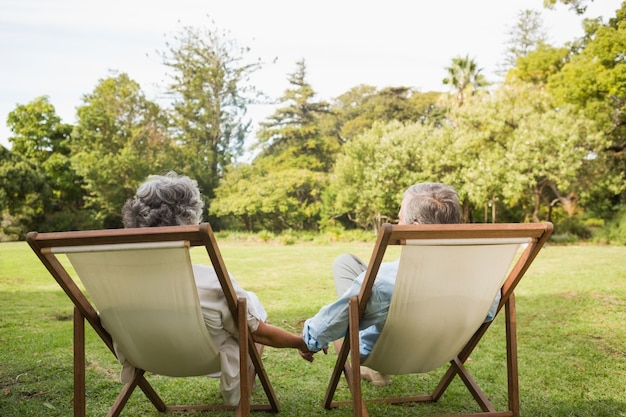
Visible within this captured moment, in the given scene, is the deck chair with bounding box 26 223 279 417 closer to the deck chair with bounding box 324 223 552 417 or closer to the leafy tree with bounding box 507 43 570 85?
the deck chair with bounding box 324 223 552 417

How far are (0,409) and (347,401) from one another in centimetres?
147

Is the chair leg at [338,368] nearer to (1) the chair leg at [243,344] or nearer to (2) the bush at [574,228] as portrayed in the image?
(1) the chair leg at [243,344]

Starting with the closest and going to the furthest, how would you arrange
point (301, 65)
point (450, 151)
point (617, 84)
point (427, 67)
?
point (617, 84)
point (450, 151)
point (301, 65)
point (427, 67)

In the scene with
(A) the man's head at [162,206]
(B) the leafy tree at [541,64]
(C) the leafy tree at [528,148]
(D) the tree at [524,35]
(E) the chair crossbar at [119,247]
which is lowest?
(E) the chair crossbar at [119,247]

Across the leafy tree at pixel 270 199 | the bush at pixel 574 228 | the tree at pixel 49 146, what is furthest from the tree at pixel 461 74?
the tree at pixel 49 146

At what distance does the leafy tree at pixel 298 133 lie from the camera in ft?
66.2

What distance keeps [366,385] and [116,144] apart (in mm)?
16841

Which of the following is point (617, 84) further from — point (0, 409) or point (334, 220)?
point (0, 409)

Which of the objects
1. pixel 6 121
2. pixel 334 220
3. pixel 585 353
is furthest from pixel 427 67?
pixel 585 353

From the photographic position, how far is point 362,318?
1843 millimetres

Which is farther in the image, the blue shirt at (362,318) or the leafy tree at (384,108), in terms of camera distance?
the leafy tree at (384,108)

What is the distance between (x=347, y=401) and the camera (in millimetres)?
2311

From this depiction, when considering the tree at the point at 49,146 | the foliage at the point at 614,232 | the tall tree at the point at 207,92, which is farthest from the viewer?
the tall tree at the point at 207,92

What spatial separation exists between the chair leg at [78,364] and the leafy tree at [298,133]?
18.1 metres
